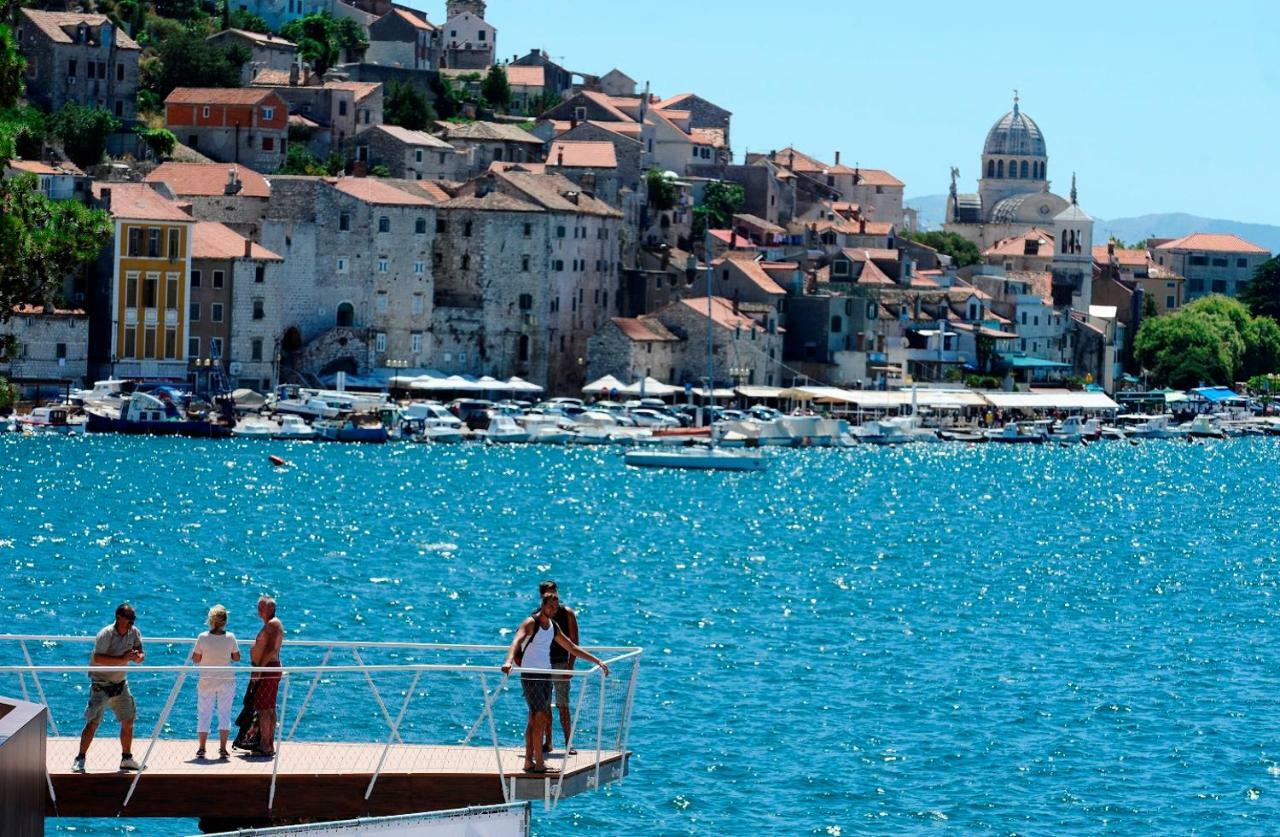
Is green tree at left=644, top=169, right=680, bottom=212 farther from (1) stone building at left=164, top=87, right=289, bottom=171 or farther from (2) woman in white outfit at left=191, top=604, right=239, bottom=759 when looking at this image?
(2) woman in white outfit at left=191, top=604, right=239, bottom=759

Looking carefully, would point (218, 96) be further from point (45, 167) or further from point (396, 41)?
point (396, 41)

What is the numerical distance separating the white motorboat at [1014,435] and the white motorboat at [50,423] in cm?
4497

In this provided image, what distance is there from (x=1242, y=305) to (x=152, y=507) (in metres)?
105

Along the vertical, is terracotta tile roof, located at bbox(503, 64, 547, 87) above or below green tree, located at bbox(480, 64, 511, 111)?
above

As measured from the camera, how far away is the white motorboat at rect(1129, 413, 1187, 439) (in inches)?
5310

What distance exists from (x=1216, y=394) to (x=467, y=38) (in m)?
46.0

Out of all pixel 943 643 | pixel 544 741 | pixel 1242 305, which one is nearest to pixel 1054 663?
pixel 943 643

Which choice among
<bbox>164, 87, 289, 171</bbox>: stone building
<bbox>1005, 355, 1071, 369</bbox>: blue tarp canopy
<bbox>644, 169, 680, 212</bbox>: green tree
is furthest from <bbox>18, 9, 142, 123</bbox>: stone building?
<bbox>1005, 355, 1071, 369</bbox>: blue tarp canopy

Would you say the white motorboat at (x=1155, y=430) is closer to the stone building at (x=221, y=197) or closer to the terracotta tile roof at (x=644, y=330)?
the terracotta tile roof at (x=644, y=330)

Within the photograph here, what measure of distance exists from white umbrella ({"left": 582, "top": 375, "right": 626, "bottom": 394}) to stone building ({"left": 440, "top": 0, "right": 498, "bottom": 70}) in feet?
140

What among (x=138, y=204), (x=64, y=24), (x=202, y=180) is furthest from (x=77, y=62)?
(x=138, y=204)

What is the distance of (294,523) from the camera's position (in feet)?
230

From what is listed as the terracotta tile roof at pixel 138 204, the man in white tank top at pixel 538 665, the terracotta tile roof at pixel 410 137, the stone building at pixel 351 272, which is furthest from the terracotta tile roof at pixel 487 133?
the man in white tank top at pixel 538 665

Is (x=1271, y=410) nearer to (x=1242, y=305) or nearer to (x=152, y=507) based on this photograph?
(x=1242, y=305)
